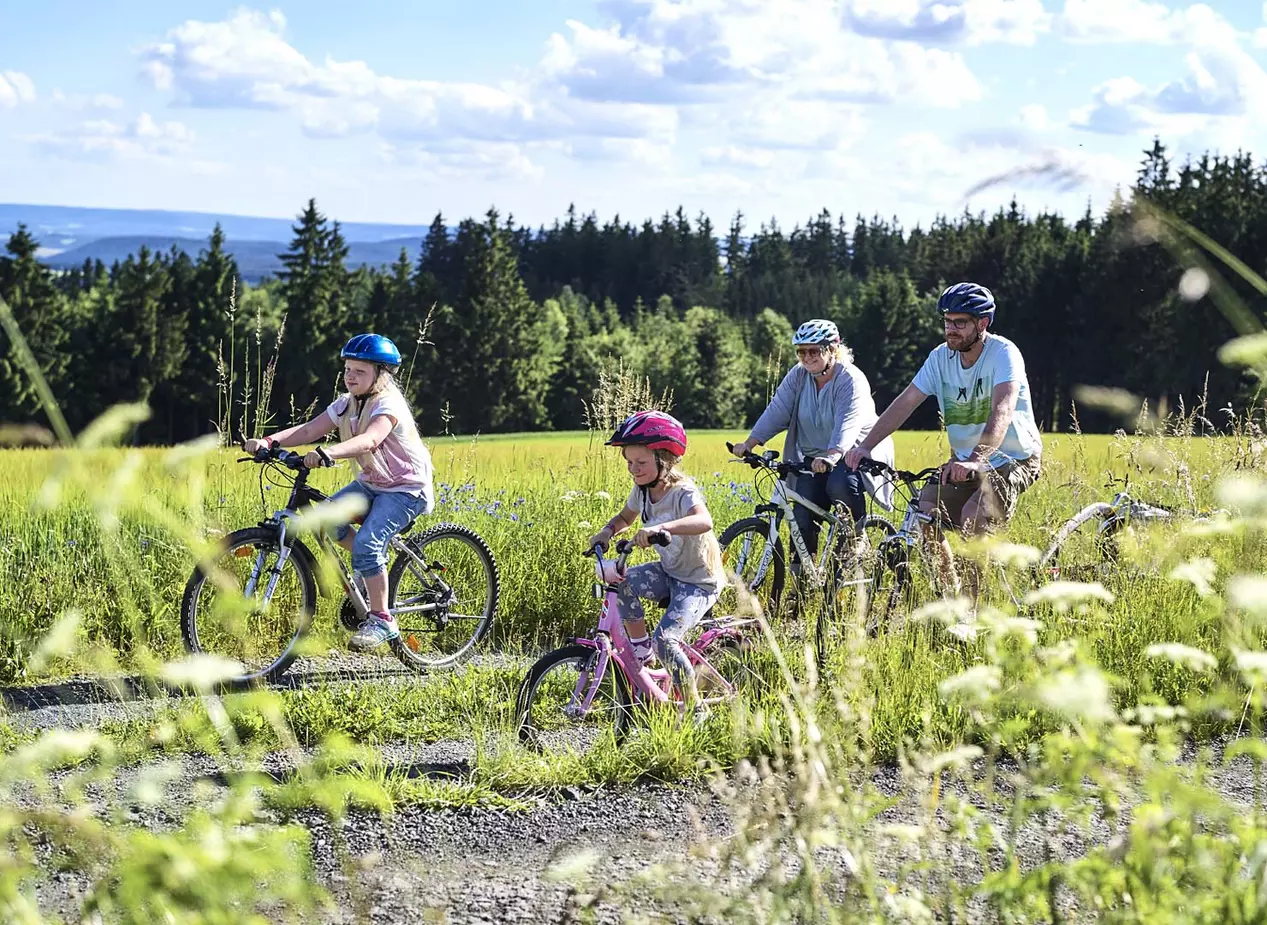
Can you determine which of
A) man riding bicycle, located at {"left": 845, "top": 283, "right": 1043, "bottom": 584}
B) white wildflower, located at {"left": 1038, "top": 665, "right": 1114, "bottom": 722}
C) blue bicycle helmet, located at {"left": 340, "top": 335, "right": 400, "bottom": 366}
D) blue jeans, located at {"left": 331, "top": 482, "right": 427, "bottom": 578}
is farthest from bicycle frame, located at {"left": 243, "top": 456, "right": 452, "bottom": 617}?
white wildflower, located at {"left": 1038, "top": 665, "right": 1114, "bottom": 722}

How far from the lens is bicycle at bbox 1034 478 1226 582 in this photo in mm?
6918

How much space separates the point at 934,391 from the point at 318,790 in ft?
18.0

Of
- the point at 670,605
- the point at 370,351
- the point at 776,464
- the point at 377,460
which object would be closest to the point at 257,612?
the point at 377,460

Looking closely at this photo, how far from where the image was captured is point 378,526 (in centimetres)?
709

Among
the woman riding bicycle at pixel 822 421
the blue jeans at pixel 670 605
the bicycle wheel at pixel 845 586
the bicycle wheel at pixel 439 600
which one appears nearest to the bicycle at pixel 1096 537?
the bicycle wheel at pixel 845 586

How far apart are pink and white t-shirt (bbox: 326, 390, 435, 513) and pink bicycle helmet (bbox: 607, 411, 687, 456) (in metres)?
1.92

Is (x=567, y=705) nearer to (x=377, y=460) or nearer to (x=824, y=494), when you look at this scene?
(x=377, y=460)

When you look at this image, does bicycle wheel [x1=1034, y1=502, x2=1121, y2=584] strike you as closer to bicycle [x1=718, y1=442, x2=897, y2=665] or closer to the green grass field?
the green grass field

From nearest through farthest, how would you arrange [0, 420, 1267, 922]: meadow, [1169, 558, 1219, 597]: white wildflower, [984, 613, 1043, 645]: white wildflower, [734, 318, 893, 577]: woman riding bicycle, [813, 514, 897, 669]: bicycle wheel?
[0, 420, 1267, 922]: meadow
[984, 613, 1043, 645]: white wildflower
[1169, 558, 1219, 597]: white wildflower
[813, 514, 897, 669]: bicycle wheel
[734, 318, 893, 577]: woman riding bicycle

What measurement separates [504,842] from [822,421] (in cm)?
380

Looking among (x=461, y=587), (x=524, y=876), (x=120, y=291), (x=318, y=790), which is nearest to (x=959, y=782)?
(x=524, y=876)

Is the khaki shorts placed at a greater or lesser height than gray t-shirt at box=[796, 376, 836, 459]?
lesser

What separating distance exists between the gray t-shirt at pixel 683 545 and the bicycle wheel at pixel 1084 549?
1885 millimetres

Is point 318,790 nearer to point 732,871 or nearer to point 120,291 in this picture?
point 732,871
